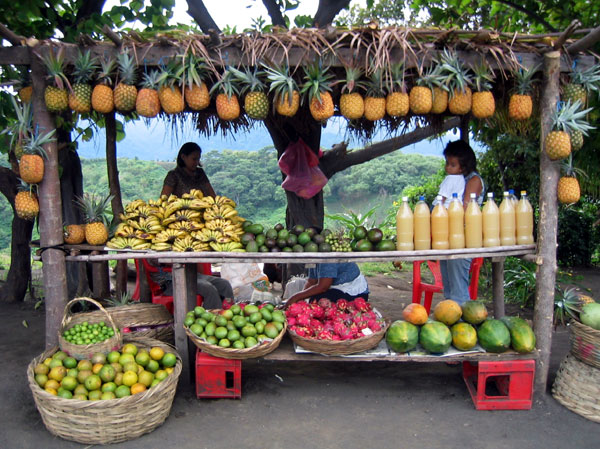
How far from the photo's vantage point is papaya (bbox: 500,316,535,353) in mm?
3916

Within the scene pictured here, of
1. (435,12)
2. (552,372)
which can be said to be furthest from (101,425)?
(435,12)

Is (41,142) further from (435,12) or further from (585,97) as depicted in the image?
(435,12)

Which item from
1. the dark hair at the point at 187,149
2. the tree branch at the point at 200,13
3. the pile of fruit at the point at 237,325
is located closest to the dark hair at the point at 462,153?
the pile of fruit at the point at 237,325

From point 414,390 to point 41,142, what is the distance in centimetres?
373

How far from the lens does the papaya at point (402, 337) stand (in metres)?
3.98

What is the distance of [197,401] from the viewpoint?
4.09 meters

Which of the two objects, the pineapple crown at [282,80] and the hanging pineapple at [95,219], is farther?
the hanging pineapple at [95,219]

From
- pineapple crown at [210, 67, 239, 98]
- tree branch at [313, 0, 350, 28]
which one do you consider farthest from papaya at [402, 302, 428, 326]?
tree branch at [313, 0, 350, 28]

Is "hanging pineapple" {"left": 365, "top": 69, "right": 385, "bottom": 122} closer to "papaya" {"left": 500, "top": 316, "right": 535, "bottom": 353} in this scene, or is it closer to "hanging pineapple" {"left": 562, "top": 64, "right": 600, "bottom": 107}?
"hanging pineapple" {"left": 562, "top": 64, "right": 600, "bottom": 107}

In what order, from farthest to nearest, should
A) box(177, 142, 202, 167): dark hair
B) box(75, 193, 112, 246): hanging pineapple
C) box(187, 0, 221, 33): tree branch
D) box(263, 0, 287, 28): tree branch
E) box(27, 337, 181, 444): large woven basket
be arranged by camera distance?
box(263, 0, 287, 28): tree branch
box(187, 0, 221, 33): tree branch
box(177, 142, 202, 167): dark hair
box(75, 193, 112, 246): hanging pineapple
box(27, 337, 181, 444): large woven basket

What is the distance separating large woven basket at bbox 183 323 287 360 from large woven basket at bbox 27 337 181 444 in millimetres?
419

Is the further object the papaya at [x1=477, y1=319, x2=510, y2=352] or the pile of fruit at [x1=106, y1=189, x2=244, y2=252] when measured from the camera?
the pile of fruit at [x1=106, y1=189, x2=244, y2=252]

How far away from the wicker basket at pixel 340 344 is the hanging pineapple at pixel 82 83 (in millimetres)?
2508

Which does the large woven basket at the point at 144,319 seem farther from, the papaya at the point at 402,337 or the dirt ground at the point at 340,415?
the papaya at the point at 402,337
